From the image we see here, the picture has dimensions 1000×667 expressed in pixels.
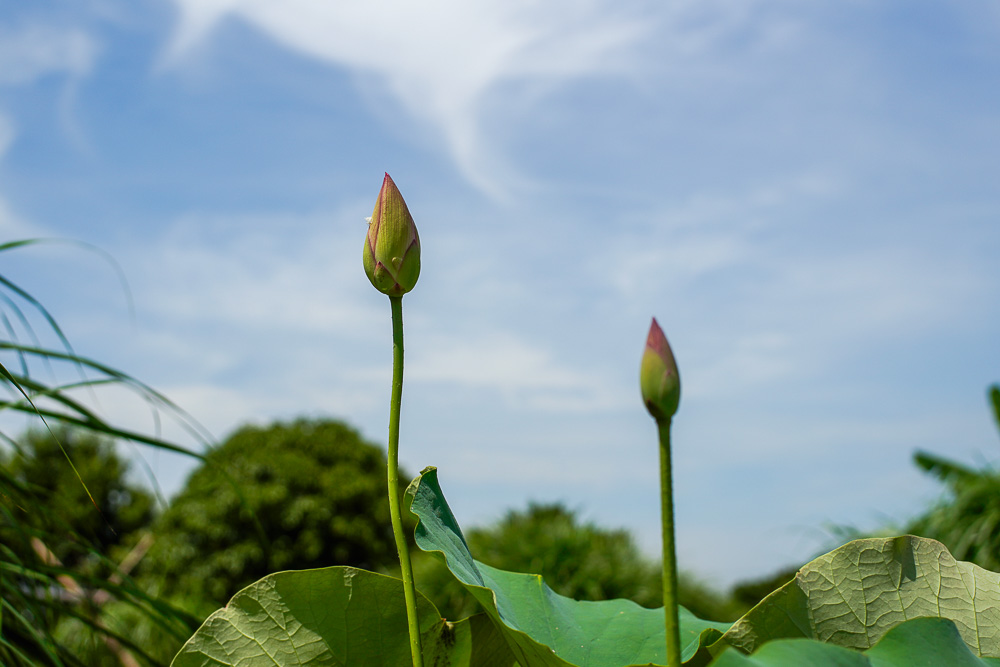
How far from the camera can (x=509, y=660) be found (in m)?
0.55

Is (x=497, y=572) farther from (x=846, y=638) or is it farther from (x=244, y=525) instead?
(x=244, y=525)

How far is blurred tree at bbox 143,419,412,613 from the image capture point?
7043mm

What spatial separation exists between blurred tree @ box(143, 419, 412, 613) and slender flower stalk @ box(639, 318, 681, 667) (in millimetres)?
7032

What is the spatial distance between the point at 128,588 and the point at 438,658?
0.63m

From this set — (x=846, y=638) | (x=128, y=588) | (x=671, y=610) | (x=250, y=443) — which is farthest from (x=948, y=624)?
(x=250, y=443)

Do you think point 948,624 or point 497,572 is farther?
point 497,572

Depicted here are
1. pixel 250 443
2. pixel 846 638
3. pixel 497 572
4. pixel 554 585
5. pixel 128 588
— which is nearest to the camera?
pixel 846 638

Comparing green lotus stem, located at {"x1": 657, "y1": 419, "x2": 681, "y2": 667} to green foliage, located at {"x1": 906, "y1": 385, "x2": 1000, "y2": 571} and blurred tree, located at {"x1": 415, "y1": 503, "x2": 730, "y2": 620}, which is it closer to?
blurred tree, located at {"x1": 415, "y1": 503, "x2": 730, "y2": 620}

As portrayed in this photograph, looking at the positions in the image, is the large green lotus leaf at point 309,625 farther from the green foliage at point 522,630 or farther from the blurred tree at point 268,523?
the blurred tree at point 268,523

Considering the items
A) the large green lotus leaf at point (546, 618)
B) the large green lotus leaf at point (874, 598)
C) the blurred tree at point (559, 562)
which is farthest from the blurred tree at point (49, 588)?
the blurred tree at point (559, 562)

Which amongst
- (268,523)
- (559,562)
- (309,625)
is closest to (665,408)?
(309,625)

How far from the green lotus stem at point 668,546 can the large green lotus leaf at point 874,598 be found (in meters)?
0.15

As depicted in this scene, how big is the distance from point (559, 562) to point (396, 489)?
130 inches

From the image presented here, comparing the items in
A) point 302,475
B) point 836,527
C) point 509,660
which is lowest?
point 509,660
